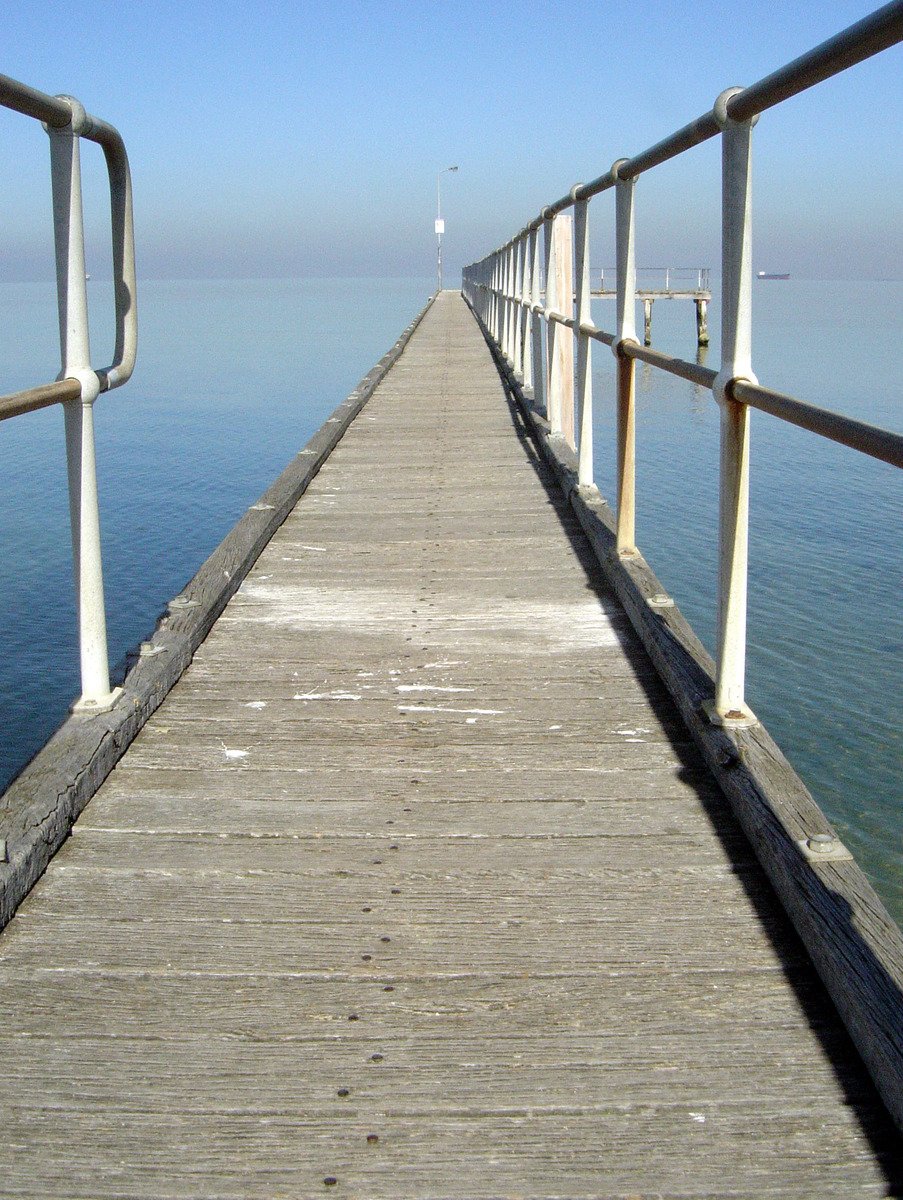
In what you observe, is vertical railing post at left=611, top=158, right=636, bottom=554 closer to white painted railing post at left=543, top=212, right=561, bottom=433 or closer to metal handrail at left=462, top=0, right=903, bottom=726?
metal handrail at left=462, top=0, right=903, bottom=726

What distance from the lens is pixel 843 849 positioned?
2244 millimetres

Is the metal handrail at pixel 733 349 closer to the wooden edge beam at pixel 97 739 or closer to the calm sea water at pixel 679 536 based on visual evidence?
the wooden edge beam at pixel 97 739

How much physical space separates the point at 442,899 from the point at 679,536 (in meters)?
11.1

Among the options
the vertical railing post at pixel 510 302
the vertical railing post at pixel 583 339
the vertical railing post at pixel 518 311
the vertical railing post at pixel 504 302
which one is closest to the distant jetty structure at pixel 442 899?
the vertical railing post at pixel 583 339

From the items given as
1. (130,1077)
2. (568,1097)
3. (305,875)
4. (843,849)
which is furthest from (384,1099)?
(843,849)

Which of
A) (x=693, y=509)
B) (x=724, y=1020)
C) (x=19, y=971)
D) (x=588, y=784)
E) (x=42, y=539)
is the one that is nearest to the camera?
(x=724, y=1020)

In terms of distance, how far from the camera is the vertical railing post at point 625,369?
4250 mm

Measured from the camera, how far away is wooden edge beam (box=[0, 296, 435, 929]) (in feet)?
7.97

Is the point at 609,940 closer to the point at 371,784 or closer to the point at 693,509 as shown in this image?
the point at 371,784

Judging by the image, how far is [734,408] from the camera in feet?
9.39

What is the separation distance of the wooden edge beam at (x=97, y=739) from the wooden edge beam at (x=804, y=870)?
1.32 metres

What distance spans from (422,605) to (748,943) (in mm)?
2340

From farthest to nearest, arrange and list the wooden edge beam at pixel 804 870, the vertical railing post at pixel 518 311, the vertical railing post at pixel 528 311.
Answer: the vertical railing post at pixel 518 311, the vertical railing post at pixel 528 311, the wooden edge beam at pixel 804 870

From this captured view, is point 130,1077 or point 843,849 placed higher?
point 843,849
